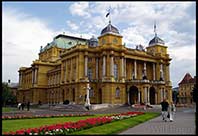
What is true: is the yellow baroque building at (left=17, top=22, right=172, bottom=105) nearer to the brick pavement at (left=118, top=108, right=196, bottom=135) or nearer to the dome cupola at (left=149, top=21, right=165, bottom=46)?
the dome cupola at (left=149, top=21, right=165, bottom=46)

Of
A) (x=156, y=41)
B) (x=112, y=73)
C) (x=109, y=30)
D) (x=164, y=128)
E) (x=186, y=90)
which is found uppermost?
(x=109, y=30)

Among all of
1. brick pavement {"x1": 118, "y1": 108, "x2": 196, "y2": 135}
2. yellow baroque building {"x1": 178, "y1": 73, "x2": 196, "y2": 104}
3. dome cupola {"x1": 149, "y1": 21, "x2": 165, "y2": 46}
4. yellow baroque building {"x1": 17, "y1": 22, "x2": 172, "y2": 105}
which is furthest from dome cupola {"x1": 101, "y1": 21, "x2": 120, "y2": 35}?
yellow baroque building {"x1": 178, "y1": 73, "x2": 196, "y2": 104}

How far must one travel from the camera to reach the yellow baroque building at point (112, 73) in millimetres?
70625

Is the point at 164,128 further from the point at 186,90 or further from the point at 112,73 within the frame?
the point at 186,90

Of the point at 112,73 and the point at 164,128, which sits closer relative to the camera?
the point at 164,128

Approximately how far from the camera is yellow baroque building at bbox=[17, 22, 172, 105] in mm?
70625

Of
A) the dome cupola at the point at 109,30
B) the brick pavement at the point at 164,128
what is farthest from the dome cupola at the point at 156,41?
the brick pavement at the point at 164,128

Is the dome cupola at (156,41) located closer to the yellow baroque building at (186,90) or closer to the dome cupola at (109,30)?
the dome cupola at (109,30)

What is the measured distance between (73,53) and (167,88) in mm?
31179

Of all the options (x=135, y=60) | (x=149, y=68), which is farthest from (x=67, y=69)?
(x=149, y=68)

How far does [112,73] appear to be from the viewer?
2778 inches

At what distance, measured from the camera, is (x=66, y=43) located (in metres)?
103

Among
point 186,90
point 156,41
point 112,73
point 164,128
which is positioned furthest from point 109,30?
point 186,90

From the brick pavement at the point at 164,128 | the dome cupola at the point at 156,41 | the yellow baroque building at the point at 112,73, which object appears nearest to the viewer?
the brick pavement at the point at 164,128
